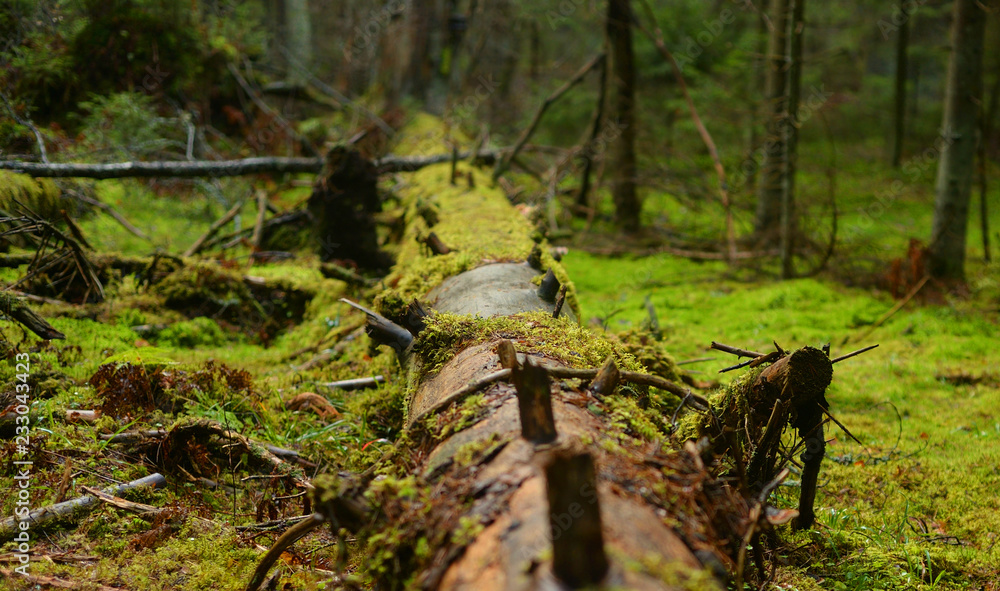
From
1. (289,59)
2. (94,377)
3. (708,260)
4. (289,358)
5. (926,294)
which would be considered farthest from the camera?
(289,59)

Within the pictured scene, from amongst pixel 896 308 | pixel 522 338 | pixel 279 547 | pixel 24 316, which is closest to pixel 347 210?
pixel 24 316

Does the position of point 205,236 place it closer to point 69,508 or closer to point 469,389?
point 69,508

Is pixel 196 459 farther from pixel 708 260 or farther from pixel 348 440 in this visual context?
pixel 708 260

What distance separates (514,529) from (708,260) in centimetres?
775

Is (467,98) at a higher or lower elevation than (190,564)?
higher

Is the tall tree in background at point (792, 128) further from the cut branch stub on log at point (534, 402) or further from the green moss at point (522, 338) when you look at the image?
the cut branch stub on log at point (534, 402)

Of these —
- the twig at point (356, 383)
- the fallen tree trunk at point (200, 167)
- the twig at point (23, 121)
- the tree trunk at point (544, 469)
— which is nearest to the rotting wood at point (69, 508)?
the tree trunk at point (544, 469)

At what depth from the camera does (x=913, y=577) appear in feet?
7.80

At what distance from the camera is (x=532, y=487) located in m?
1.45

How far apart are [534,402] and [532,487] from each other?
236 mm

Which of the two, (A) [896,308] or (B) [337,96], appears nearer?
(A) [896,308]

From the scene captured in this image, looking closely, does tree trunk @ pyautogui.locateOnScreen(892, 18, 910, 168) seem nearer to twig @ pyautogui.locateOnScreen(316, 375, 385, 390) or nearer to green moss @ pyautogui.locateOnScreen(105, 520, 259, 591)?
twig @ pyautogui.locateOnScreen(316, 375, 385, 390)

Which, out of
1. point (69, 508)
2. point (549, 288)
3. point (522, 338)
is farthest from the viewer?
point (549, 288)

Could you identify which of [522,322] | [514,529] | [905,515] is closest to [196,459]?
[522,322]
